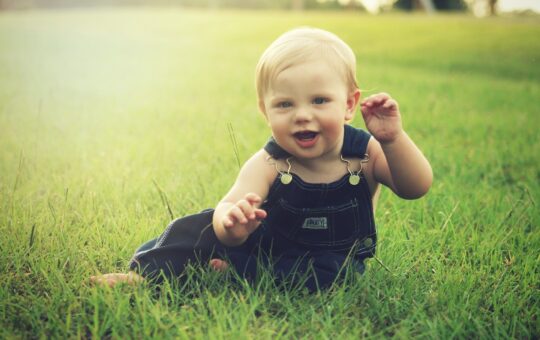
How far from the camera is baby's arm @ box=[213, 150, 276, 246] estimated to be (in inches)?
73.3

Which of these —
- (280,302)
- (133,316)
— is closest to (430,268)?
(280,302)

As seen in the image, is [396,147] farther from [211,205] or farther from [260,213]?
[211,205]

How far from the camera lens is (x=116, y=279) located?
2.10m

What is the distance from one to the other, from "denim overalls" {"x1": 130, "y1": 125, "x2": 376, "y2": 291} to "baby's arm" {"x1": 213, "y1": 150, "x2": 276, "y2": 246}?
5cm

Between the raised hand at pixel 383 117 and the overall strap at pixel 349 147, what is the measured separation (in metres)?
0.15

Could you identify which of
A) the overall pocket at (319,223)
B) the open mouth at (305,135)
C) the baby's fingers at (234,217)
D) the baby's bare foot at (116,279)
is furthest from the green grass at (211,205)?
the open mouth at (305,135)

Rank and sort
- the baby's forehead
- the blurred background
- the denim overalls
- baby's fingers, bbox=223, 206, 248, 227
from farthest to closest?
the blurred background, the denim overalls, the baby's forehead, baby's fingers, bbox=223, 206, 248, 227

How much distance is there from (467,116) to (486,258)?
150 inches

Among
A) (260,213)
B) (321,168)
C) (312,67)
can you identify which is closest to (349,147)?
(321,168)

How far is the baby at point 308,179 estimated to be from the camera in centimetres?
204

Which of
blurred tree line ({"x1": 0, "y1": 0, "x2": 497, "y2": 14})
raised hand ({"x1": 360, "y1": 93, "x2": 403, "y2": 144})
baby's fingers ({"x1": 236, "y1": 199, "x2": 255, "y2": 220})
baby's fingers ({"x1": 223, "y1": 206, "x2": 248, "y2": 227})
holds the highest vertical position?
blurred tree line ({"x1": 0, "y1": 0, "x2": 497, "y2": 14})

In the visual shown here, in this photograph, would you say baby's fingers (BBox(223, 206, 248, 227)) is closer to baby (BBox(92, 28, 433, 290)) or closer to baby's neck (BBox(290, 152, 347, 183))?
baby (BBox(92, 28, 433, 290))

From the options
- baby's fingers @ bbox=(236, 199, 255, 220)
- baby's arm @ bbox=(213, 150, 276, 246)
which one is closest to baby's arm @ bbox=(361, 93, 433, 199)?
baby's arm @ bbox=(213, 150, 276, 246)

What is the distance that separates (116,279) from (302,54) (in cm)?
106
